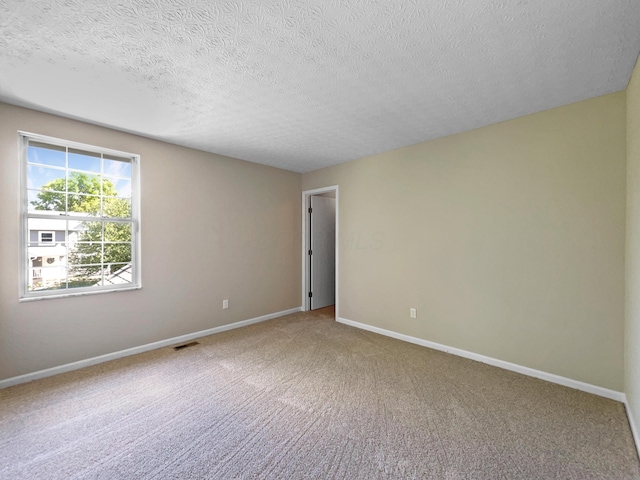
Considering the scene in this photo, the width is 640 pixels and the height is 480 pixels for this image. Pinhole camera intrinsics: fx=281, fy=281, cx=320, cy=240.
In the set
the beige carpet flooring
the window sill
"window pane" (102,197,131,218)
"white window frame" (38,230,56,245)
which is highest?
"window pane" (102,197,131,218)

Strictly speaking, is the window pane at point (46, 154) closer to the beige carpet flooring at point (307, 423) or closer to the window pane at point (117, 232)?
the window pane at point (117, 232)

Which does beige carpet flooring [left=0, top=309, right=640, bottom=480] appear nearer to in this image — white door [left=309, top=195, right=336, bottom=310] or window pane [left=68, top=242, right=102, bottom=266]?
window pane [left=68, top=242, right=102, bottom=266]

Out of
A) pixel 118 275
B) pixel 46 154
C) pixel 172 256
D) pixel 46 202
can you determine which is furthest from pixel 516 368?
pixel 46 154

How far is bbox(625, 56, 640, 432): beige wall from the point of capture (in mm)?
1851

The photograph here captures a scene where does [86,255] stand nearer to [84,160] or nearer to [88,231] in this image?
[88,231]

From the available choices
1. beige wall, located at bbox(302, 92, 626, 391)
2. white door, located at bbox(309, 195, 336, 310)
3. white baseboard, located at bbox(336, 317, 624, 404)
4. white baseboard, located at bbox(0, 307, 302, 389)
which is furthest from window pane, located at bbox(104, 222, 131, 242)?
white baseboard, located at bbox(336, 317, 624, 404)

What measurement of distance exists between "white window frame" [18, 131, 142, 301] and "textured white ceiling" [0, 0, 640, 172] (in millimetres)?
321

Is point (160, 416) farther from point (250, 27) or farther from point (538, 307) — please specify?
point (538, 307)

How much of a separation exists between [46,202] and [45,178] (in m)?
0.24

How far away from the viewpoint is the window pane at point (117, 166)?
124 inches

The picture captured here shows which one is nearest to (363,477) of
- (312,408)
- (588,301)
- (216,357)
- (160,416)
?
(312,408)

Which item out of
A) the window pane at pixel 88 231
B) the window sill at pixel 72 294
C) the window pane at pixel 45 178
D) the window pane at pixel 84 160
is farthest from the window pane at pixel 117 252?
the window pane at pixel 84 160

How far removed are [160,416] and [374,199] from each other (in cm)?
336

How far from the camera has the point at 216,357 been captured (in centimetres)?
315
